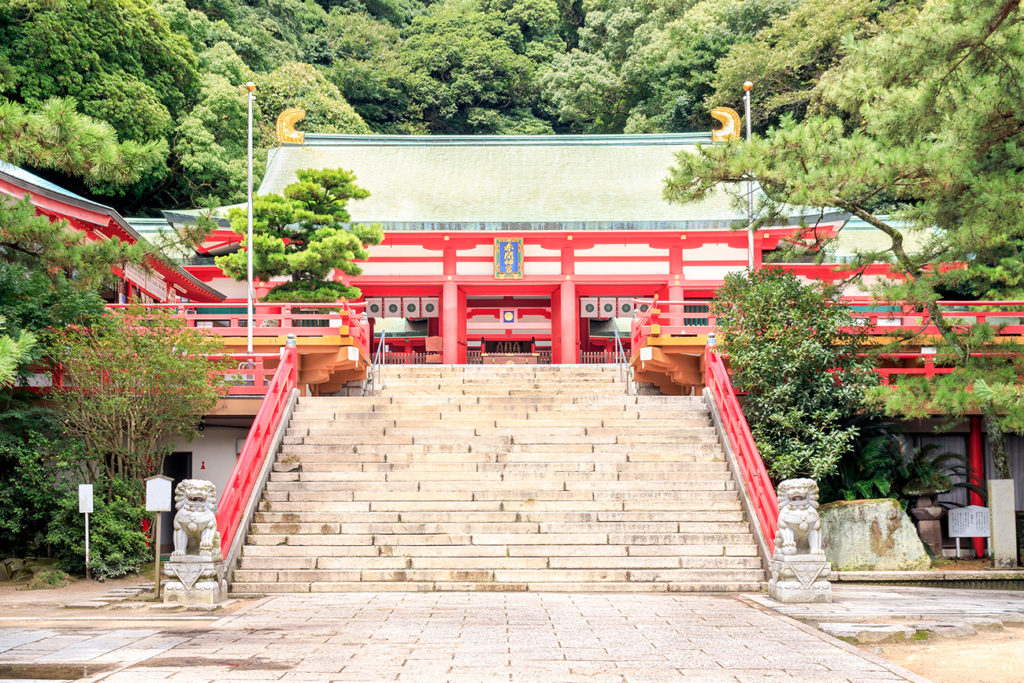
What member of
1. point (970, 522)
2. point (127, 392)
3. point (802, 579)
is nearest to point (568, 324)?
point (970, 522)

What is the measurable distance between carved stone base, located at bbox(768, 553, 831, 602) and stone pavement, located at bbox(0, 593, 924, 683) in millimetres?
399

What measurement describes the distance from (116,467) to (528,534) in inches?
238

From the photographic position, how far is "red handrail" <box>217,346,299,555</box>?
10.5m

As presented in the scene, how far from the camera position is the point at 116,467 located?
1305cm

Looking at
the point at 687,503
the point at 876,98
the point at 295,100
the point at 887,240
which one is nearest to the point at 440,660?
the point at 687,503

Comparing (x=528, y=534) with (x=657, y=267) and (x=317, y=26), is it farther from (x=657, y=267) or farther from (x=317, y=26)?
(x=317, y=26)

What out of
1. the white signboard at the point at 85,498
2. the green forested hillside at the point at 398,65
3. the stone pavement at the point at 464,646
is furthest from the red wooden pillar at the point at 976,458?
the green forested hillside at the point at 398,65

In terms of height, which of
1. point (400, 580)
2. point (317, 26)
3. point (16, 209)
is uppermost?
point (317, 26)

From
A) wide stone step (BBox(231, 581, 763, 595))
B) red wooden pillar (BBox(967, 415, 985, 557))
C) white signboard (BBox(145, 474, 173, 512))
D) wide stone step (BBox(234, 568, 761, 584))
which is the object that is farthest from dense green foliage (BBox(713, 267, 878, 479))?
white signboard (BBox(145, 474, 173, 512))

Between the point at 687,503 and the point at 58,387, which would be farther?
the point at 58,387

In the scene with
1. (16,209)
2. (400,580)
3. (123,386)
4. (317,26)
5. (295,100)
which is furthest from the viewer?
(317,26)

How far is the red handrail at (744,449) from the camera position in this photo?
35.3ft

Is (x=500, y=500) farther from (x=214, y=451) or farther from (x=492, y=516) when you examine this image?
(x=214, y=451)

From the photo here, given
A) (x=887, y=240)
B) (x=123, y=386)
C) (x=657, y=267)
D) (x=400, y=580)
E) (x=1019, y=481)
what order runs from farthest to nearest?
(x=887, y=240), (x=657, y=267), (x=1019, y=481), (x=123, y=386), (x=400, y=580)
